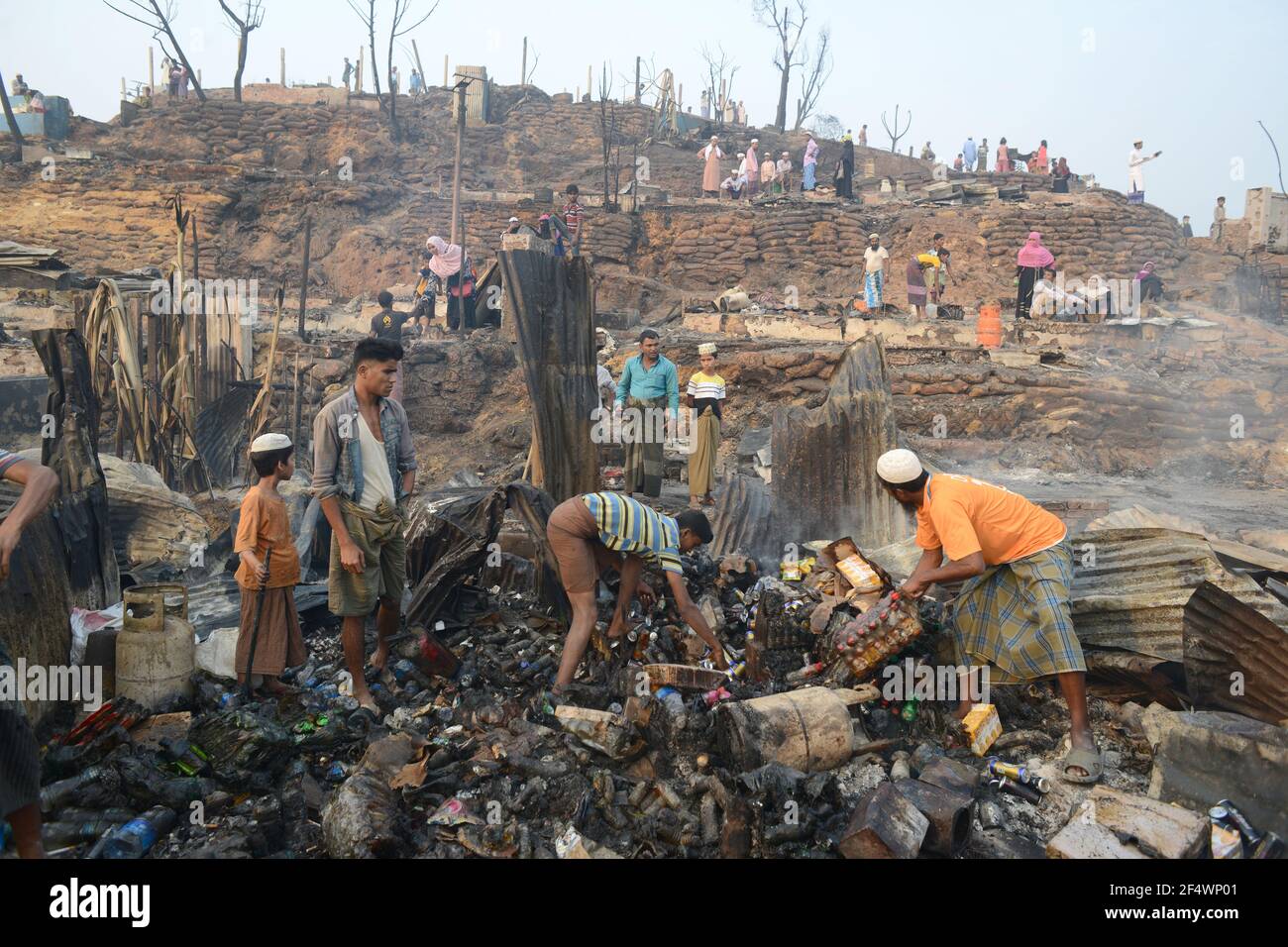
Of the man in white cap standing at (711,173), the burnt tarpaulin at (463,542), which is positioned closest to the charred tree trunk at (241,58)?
the man in white cap standing at (711,173)

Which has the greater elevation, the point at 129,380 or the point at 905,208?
the point at 905,208

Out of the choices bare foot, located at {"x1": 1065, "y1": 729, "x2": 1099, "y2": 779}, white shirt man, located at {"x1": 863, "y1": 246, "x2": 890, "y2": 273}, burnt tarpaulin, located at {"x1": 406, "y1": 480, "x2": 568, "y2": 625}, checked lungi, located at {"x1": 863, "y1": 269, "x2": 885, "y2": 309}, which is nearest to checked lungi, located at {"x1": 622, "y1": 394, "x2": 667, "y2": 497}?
burnt tarpaulin, located at {"x1": 406, "y1": 480, "x2": 568, "y2": 625}

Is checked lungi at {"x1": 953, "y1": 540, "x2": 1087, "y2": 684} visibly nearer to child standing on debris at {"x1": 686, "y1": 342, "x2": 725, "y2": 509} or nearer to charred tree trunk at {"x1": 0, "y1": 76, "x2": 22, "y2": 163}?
child standing on debris at {"x1": 686, "y1": 342, "x2": 725, "y2": 509}

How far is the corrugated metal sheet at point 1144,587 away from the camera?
4.21 meters

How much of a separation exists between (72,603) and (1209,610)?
17.9 feet

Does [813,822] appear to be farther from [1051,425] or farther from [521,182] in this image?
[521,182]

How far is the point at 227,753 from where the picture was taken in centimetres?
383

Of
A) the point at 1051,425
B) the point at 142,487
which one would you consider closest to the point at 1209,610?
the point at 142,487

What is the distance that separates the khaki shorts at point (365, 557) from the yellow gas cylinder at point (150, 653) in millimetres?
853

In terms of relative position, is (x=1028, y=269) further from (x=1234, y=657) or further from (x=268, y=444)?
(x=268, y=444)

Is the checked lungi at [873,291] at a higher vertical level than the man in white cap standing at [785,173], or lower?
lower

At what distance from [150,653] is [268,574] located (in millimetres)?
657

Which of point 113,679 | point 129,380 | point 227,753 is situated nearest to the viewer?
point 227,753

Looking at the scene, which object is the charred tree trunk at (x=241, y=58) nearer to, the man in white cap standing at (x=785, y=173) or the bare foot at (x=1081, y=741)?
the man in white cap standing at (x=785, y=173)
